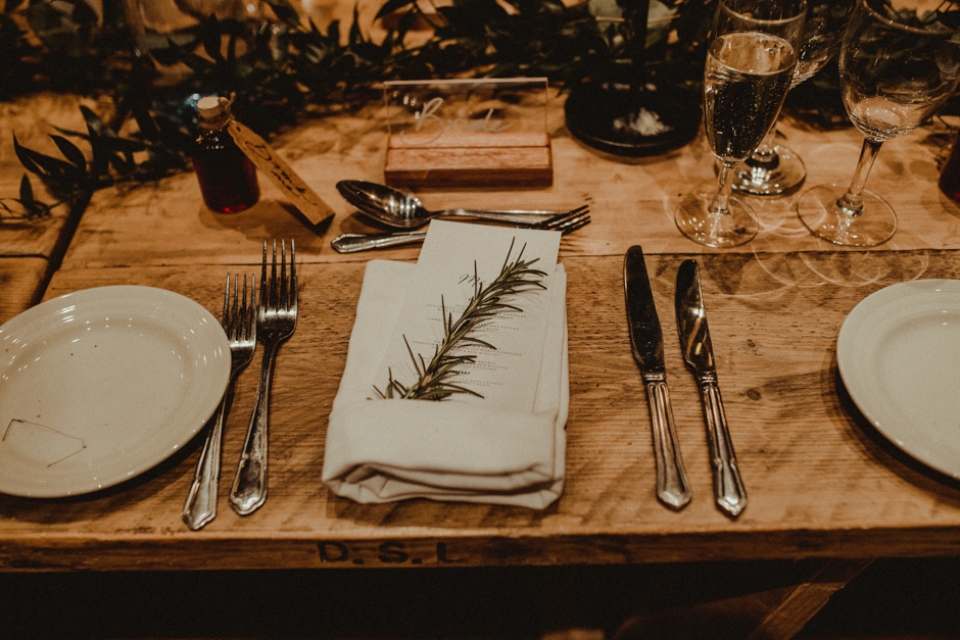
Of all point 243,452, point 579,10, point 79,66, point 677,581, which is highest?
point 579,10

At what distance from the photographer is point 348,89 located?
1295mm

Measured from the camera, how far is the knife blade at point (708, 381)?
2.16 feet

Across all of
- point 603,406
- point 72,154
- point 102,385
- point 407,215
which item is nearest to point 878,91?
point 603,406

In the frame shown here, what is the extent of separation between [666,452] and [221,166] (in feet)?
2.45

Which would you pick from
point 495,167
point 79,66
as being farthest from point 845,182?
point 79,66

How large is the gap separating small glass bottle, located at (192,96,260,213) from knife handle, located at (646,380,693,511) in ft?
2.22

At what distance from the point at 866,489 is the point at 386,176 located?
0.79m

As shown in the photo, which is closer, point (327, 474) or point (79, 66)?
point (327, 474)

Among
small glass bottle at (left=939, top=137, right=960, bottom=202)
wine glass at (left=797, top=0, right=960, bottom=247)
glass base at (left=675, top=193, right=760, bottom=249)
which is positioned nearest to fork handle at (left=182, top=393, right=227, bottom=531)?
glass base at (left=675, top=193, right=760, bottom=249)

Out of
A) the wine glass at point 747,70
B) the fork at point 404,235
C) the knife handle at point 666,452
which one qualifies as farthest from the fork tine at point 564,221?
the knife handle at point 666,452

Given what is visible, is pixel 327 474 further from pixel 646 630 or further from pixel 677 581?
pixel 677 581

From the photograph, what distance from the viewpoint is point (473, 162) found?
106 centimetres

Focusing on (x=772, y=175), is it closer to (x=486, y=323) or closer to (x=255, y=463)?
(x=486, y=323)

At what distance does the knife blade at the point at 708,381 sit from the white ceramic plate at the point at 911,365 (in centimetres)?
14
